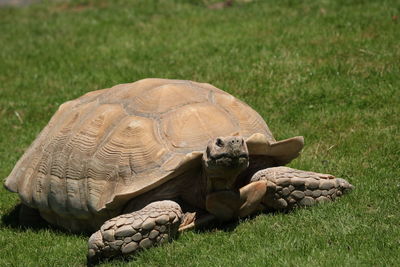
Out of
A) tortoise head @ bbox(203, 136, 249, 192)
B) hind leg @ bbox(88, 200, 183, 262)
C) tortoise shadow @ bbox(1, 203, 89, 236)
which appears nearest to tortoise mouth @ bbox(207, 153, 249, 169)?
tortoise head @ bbox(203, 136, 249, 192)

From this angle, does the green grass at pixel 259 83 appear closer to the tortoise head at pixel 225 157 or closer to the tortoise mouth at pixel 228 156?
the tortoise head at pixel 225 157

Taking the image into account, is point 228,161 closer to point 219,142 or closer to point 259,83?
point 219,142

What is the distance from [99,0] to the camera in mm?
12805

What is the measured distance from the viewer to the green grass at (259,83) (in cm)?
466

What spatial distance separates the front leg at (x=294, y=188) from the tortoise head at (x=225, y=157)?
43cm

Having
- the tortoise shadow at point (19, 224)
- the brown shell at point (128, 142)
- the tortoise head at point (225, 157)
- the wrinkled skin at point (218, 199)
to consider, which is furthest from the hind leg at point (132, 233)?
the tortoise shadow at point (19, 224)

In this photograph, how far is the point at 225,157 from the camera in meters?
4.57

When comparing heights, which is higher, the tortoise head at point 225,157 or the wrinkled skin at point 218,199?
the tortoise head at point 225,157

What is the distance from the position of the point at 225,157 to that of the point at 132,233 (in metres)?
0.78

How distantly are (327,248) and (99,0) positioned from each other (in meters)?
9.27

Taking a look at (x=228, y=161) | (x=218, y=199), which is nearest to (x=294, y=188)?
(x=218, y=199)

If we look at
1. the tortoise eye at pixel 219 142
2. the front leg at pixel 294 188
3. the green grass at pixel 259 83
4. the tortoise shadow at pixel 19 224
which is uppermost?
the tortoise eye at pixel 219 142

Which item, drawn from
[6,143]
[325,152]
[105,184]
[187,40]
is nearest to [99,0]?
[187,40]

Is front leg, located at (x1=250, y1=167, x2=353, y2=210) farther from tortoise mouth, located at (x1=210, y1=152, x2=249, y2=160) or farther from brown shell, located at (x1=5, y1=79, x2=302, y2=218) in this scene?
tortoise mouth, located at (x1=210, y1=152, x2=249, y2=160)
